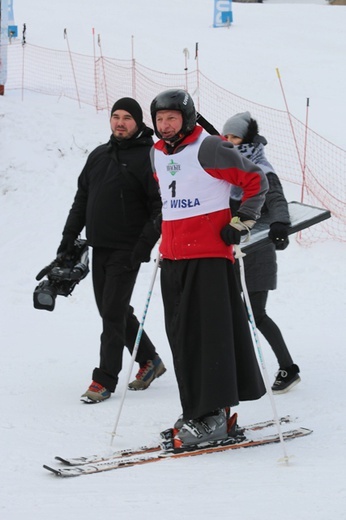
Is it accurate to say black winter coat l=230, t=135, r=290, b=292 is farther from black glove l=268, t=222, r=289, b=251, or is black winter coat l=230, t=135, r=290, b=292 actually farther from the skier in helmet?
the skier in helmet

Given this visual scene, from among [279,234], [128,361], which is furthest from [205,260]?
[128,361]

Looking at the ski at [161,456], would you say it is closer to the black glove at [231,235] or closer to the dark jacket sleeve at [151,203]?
the black glove at [231,235]

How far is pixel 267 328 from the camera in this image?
595 cm

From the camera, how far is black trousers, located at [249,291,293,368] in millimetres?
5922

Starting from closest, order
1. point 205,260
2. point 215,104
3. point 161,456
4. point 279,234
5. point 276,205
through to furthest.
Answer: point 161,456
point 205,260
point 279,234
point 276,205
point 215,104

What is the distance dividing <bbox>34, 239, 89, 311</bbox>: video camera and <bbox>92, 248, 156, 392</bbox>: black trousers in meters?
0.11

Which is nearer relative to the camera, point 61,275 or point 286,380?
point 61,275

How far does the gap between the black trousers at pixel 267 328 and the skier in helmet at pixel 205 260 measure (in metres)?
1.19

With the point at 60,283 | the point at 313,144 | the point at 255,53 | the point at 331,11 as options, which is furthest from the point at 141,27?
the point at 60,283

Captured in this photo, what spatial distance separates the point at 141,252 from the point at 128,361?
5.50ft

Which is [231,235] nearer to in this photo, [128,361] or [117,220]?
[117,220]

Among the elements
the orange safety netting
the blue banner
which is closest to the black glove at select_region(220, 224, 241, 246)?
the orange safety netting

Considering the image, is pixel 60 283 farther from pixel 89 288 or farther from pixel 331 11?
pixel 331 11

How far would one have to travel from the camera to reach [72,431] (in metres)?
5.06
